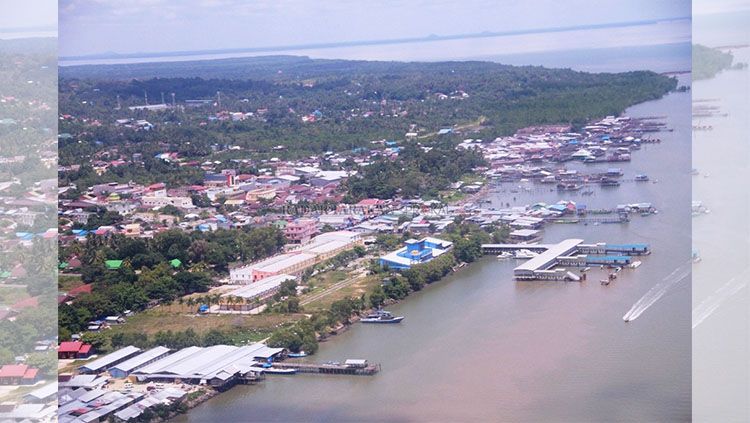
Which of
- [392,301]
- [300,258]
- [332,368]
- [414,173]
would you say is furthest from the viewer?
[414,173]

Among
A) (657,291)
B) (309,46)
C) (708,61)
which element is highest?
(309,46)

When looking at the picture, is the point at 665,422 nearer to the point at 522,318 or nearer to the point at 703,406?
the point at 703,406

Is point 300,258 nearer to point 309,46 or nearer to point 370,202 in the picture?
point 370,202

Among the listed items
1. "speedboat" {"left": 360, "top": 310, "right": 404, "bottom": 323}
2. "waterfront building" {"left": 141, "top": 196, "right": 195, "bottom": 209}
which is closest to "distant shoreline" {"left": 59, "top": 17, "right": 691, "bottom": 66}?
"waterfront building" {"left": 141, "top": 196, "right": 195, "bottom": 209}

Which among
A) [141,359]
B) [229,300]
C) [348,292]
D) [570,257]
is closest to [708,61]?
[570,257]

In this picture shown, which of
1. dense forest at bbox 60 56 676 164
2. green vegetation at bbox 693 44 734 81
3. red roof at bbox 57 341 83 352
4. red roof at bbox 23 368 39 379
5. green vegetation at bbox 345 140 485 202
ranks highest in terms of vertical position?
green vegetation at bbox 693 44 734 81

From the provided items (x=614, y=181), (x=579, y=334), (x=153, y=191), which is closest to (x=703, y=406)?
(x=579, y=334)

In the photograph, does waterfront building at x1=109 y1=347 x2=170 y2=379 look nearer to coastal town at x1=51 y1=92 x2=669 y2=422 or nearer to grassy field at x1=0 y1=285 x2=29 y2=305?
coastal town at x1=51 y1=92 x2=669 y2=422
